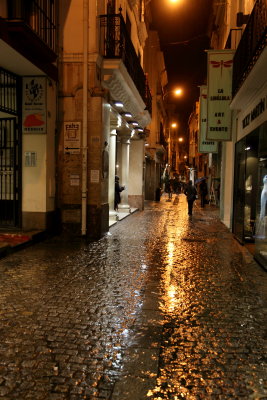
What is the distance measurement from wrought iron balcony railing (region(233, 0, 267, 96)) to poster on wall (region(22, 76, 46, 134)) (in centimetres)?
523

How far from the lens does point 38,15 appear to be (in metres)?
9.45

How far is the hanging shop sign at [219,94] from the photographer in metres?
11.4

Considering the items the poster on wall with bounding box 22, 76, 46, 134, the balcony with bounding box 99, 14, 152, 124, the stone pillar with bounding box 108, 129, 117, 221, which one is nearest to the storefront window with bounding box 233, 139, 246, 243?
the balcony with bounding box 99, 14, 152, 124

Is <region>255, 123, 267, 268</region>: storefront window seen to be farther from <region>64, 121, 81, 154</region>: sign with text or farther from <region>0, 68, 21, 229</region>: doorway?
<region>0, 68, 21, 229</region>: doorway

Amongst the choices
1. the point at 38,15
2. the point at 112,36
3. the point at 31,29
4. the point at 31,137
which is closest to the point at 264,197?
Answer: the point at 31,29

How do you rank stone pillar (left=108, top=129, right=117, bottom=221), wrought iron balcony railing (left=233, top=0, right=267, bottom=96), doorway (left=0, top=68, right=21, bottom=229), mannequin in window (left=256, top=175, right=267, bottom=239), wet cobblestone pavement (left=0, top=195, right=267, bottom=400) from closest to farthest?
1. wet cobblestone pavement (left=0, top=195, right=267, bottom=400)
2. wrought iron balcony railing (left=233, top=0, right=267, bottom=96)
3. mannequin in window (left=256, top=175, right=267, bottom=239)
4. doorway (left=0, top=68, right=21, bottom=229)
5. stone pillar (left=108, top=129, right=117, bottom=221)

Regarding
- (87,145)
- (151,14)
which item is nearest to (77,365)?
(87,145)

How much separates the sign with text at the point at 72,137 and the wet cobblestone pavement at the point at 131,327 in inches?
133

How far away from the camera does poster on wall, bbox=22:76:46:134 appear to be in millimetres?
9820

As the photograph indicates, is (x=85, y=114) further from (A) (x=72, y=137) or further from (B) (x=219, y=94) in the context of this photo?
(B) (x=219, y=94)

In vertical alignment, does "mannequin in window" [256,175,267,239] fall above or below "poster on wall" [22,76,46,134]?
below

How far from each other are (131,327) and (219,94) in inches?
363

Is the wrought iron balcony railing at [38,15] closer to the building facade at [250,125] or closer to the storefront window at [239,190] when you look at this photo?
the building facade at [250,125]

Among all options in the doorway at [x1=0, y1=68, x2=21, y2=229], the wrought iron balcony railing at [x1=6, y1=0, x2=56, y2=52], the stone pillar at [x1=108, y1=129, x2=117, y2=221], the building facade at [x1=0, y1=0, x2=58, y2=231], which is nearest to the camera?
the wrought iron balcony railing at [x1=6, y1=0, x2=56, y2=52]
